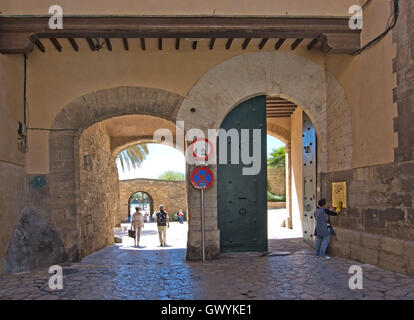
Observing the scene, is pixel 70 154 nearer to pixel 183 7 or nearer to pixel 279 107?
pixel 183 7

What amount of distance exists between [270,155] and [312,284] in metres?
29.3

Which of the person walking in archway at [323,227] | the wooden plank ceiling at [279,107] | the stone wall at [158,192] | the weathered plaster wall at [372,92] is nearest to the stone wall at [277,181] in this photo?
the stone wall at [158,192]

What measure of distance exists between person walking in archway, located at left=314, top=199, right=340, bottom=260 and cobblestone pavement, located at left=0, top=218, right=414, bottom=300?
21cm

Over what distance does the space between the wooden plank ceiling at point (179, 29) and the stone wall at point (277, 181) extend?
21042mm

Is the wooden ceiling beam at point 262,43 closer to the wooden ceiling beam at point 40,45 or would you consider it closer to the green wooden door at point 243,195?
the green wooden door at point 243,195

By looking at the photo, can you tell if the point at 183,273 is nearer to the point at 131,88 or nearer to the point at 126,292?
the point at 126,292

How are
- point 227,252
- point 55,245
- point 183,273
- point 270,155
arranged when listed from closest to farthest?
point 183,273
point 55,245
point 227,252
point 270,155

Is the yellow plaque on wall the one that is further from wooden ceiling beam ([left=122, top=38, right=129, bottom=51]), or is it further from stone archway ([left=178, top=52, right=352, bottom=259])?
wooden ceiling beam ([left=122, top=38, right=129, bottom=51])

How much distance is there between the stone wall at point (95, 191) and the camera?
308 inches

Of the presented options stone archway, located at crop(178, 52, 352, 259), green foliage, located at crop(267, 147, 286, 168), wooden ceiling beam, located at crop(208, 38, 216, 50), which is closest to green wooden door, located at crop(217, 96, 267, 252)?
stone archway, located at crop(178, 52, 352, 259)

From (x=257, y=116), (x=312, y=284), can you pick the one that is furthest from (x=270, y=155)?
(x=312, y=284)

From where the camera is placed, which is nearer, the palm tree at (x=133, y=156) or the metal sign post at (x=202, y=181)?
the metal sign post at (x=202, y=181)

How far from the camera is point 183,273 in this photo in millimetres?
5672

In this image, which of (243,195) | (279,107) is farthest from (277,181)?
(243,195)
